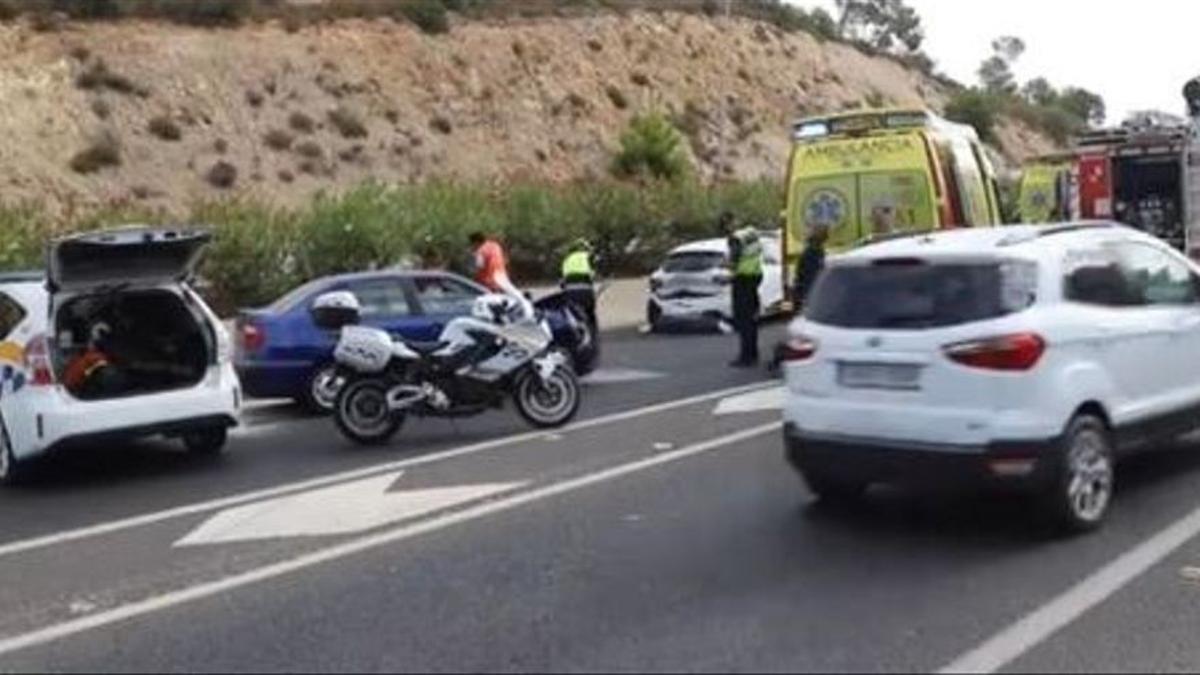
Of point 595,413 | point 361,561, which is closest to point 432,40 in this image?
point 595,413

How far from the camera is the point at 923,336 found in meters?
7.93

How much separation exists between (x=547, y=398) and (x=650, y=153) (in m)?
35.4

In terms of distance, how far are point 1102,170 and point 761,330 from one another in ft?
24.2

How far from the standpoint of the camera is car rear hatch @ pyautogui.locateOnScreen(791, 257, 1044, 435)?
7730 mm

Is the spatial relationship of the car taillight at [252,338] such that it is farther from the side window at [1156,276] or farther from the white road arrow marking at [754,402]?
the side window at [1156,276]

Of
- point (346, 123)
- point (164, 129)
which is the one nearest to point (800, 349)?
point (164, 129)

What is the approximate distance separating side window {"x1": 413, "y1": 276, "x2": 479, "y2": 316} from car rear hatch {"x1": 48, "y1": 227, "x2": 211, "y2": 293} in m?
4.09

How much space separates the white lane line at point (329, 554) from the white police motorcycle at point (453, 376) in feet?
5.83

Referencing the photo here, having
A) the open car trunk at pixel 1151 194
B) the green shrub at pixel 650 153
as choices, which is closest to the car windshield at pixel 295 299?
the open car trunk at pixel 1151 194

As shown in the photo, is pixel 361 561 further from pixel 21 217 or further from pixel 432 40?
pixel 432 40

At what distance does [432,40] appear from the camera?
50.2 m

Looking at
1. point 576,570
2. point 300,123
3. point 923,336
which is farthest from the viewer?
point 300,123

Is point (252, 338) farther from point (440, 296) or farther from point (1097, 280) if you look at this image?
point (1097, 280)

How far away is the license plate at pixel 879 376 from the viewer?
7949 mm
